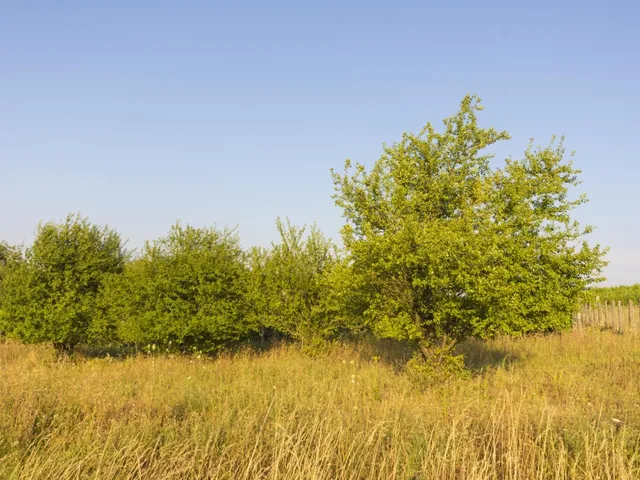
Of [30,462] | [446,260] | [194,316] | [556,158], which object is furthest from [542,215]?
[30,462]

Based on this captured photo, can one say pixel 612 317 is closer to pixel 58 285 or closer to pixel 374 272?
pixel 374 272

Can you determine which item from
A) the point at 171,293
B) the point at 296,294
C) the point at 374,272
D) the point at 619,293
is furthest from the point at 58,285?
the point at 619,293

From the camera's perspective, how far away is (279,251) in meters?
18.6

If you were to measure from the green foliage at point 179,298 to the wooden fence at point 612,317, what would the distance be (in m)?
16.5

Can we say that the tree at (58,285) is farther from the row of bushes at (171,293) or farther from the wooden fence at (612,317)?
the wooden fence at (612,317)

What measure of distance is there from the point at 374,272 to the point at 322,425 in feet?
17.0

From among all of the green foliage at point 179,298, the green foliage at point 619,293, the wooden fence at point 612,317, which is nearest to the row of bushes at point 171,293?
the green foliage at point 179,298

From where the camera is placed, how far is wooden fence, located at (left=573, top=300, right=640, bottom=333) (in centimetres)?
2317

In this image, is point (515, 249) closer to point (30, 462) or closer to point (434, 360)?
point (434, 360)

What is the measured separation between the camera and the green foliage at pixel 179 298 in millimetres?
16938

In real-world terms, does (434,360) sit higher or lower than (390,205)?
lower

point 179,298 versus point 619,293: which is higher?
point 619,293

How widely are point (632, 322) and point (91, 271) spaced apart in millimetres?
24756

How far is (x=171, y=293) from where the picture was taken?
57.0ft
